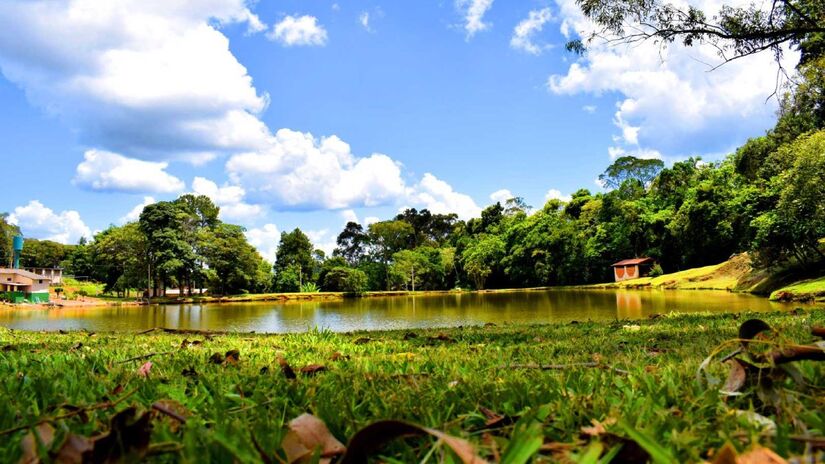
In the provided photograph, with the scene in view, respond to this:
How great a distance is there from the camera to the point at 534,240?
2116 inches

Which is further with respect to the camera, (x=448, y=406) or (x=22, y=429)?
(x=448, y=406)

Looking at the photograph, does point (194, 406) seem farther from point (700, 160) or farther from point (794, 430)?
point (700, 160)

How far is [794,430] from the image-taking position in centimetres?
96

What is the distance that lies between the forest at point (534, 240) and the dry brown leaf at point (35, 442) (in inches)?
1006

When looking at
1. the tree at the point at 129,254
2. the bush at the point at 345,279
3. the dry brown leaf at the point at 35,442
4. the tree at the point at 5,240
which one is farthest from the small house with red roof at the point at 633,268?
the tree at the point at 5,240

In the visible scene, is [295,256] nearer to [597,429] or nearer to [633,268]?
[633,268]

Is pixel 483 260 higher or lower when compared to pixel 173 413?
higher

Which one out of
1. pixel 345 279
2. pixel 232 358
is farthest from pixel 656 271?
pixel 232 358

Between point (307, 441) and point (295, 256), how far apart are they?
211 feet

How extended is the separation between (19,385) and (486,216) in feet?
219

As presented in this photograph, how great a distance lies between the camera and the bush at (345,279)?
5769 cm

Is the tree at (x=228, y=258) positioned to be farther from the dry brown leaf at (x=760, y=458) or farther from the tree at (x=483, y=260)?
the dry brown leaf at (x=760, y=458)

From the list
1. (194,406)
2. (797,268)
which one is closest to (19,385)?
(194,406)

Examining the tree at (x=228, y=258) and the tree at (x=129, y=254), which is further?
the tree at (x=228, y=258)
